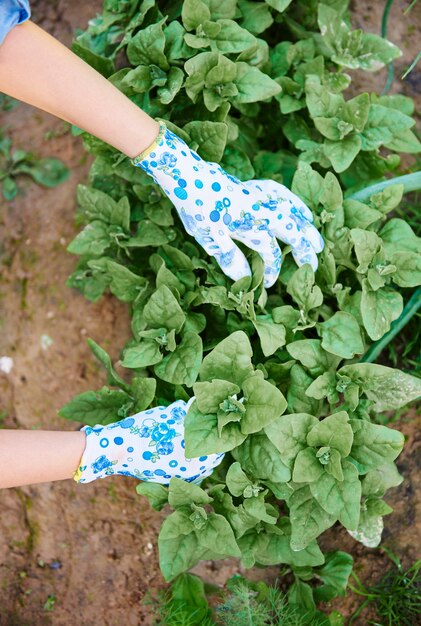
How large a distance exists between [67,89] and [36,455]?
2.96 ft

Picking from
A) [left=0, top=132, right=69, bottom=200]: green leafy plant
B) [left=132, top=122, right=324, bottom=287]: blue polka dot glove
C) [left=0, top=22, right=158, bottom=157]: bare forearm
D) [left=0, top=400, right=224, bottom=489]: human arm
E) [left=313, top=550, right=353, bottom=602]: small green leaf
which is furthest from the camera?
[left=0, top=132, right=69, bottom=200]: green leafy plant

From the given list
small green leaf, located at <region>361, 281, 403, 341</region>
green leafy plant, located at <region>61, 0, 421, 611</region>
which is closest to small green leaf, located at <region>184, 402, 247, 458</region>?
green leafy plant, located at <region>61, 0, 421, 611</region>

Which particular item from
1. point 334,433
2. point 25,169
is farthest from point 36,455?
point 25,169

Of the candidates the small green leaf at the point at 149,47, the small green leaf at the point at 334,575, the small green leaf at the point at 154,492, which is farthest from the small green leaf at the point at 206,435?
the small green leaf at the point at 149,47

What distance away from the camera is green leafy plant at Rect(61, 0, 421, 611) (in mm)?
1701

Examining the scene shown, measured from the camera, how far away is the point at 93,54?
1.93m

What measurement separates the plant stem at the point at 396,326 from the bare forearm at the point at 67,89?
0.92 m

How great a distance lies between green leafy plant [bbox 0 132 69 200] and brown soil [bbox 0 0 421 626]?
0.03 meters

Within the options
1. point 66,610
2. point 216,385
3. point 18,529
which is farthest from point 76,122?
point 66,610

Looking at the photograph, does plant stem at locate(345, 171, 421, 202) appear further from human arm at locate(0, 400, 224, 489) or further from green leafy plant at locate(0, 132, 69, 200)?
green leafy plant at locate(0, 132, 69, 200)

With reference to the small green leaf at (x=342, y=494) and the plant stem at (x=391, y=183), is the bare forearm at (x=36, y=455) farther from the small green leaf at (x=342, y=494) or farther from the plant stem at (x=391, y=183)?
the plant stem at (x=391, y=183)

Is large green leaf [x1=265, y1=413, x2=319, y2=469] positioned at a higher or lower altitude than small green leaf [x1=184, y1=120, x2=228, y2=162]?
lower

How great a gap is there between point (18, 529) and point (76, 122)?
1.48 m

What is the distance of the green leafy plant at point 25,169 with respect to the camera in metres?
2.55
